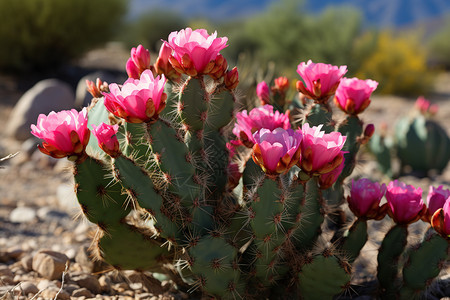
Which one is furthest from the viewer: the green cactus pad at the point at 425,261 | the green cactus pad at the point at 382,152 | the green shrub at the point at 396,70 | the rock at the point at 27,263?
the green shrub at the point at 396,70

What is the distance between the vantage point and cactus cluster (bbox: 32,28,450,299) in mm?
1750

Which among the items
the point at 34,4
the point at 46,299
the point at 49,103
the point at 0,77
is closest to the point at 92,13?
the point at 34,4

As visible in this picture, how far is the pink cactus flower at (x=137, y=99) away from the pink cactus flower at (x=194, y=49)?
0.53 ft

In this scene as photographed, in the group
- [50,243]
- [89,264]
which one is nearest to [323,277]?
[89,264]

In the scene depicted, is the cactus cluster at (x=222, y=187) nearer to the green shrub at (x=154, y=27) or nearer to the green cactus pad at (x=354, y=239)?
the green cactus pad at (x=354, y=239)

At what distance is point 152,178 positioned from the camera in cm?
193

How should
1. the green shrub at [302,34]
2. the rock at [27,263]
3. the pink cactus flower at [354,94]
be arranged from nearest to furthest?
1. the pink cactus flower at [354,94]
2. the rock at [27,263]
3. the green shrub at [302,34]

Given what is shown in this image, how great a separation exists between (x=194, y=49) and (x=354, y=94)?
0.77 meters

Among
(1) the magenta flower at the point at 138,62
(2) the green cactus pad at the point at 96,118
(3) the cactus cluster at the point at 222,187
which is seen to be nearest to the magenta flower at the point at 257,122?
(3) the cactus cluster at the point at 222,187

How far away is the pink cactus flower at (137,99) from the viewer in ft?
5.58

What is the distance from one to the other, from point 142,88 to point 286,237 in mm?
756

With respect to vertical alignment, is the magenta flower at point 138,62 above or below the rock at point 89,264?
above

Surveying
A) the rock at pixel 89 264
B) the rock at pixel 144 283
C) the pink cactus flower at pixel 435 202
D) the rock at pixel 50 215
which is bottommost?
the rock at pixel 50 215

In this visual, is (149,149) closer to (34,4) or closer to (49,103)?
(49,103)
